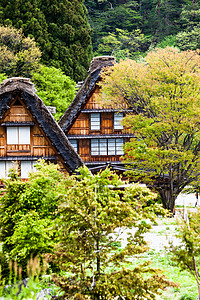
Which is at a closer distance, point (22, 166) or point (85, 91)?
point (22, 166)

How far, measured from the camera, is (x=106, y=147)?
2962 centimetres

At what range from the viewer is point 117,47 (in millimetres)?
58875

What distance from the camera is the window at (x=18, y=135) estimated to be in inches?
917

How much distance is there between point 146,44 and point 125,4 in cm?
880

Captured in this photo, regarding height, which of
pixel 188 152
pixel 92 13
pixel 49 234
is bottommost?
pixel 49 234

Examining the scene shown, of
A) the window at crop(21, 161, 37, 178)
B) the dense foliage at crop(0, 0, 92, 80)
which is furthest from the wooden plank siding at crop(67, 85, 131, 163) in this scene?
the dense foliage at crop(0, 0, 92, 80)

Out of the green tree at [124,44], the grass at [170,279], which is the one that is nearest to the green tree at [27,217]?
the grass at [170,279]

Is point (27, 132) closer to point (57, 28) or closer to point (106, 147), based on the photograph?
point (106, 147)

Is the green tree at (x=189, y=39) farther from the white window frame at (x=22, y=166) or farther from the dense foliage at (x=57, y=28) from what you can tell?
the white window frame at (x=22, y=166)

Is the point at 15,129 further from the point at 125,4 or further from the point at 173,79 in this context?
the point at 125,4

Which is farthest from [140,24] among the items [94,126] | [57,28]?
[94,126]

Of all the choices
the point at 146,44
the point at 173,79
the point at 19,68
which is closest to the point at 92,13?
the point at 146,44

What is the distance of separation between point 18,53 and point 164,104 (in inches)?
782

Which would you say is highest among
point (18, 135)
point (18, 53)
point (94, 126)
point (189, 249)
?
point (18, 53)
